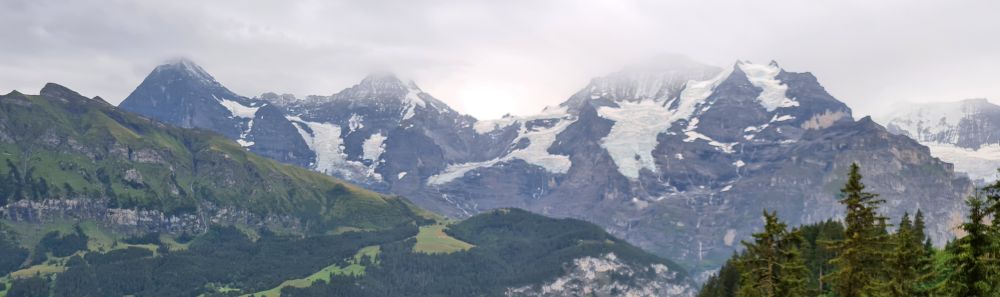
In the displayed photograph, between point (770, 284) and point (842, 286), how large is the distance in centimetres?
737

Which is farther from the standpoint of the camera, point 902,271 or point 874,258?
point 874,258

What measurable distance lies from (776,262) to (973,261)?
2024cm

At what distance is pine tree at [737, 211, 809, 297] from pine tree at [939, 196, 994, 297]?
1725cm

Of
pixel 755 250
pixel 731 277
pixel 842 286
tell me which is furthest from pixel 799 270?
pixel 731 277

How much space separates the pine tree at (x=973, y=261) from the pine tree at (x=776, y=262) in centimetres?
1725

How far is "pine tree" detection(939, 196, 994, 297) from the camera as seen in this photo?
207 feet

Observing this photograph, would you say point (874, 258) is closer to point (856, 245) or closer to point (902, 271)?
point (902, 271)

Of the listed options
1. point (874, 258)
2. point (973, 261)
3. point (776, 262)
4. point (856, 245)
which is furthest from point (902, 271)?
point (973, 261)

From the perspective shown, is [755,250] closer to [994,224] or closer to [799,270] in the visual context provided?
[799,270]

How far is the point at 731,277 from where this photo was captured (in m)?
176

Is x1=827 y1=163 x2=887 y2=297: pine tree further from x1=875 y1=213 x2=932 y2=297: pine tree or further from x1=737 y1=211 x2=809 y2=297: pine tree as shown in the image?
x1=737 y1=211 x2=809 y2=297: pine tree

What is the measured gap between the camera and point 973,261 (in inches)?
2501

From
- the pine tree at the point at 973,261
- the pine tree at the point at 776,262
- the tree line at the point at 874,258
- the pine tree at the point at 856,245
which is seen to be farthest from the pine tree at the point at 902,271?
the pine tree at the point at 776,262

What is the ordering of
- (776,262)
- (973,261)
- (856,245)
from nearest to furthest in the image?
(973,261)
(856,245)
(776,262)
